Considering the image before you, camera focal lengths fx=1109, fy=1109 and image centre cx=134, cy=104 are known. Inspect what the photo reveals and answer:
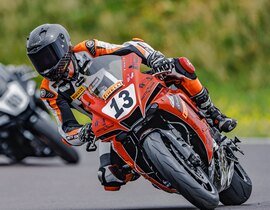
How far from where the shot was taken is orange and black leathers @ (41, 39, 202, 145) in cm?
886

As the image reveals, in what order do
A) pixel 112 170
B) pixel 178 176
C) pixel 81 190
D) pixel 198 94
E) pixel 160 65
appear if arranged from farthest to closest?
pixel 81 190 < pixel 198 94 < pixel 112 170 < pixel 160 65 < pixel 178 176

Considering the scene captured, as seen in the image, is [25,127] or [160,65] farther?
[25,127]

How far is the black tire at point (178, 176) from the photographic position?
8117 millimetres

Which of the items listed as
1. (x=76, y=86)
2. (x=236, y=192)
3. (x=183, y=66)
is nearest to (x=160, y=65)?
(x=183, y=66)

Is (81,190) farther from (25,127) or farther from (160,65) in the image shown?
(25,127)

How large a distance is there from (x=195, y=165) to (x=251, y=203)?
1.47m

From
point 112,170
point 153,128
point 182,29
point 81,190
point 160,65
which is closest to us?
point 153,128

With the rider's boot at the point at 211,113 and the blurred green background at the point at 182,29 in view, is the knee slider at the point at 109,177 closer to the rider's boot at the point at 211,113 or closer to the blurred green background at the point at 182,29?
the rider's boot at the point at 211,113

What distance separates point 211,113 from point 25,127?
669 centimetres

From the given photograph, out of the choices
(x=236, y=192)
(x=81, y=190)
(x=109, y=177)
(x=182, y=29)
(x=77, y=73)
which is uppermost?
(x=77, y=73)

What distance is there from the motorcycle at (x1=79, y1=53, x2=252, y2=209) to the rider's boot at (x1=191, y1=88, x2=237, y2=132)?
268 mm

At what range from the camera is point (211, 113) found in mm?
9297

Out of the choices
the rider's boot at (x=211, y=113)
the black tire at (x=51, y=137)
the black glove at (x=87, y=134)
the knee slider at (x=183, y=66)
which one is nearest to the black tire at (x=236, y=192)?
the rider's boot at (x=211, y=113)

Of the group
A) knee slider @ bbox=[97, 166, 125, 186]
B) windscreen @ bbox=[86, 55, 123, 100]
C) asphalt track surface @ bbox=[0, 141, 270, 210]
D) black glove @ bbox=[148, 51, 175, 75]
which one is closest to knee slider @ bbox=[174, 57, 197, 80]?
black glove @ bbox=[148, 51, 175, 75]
